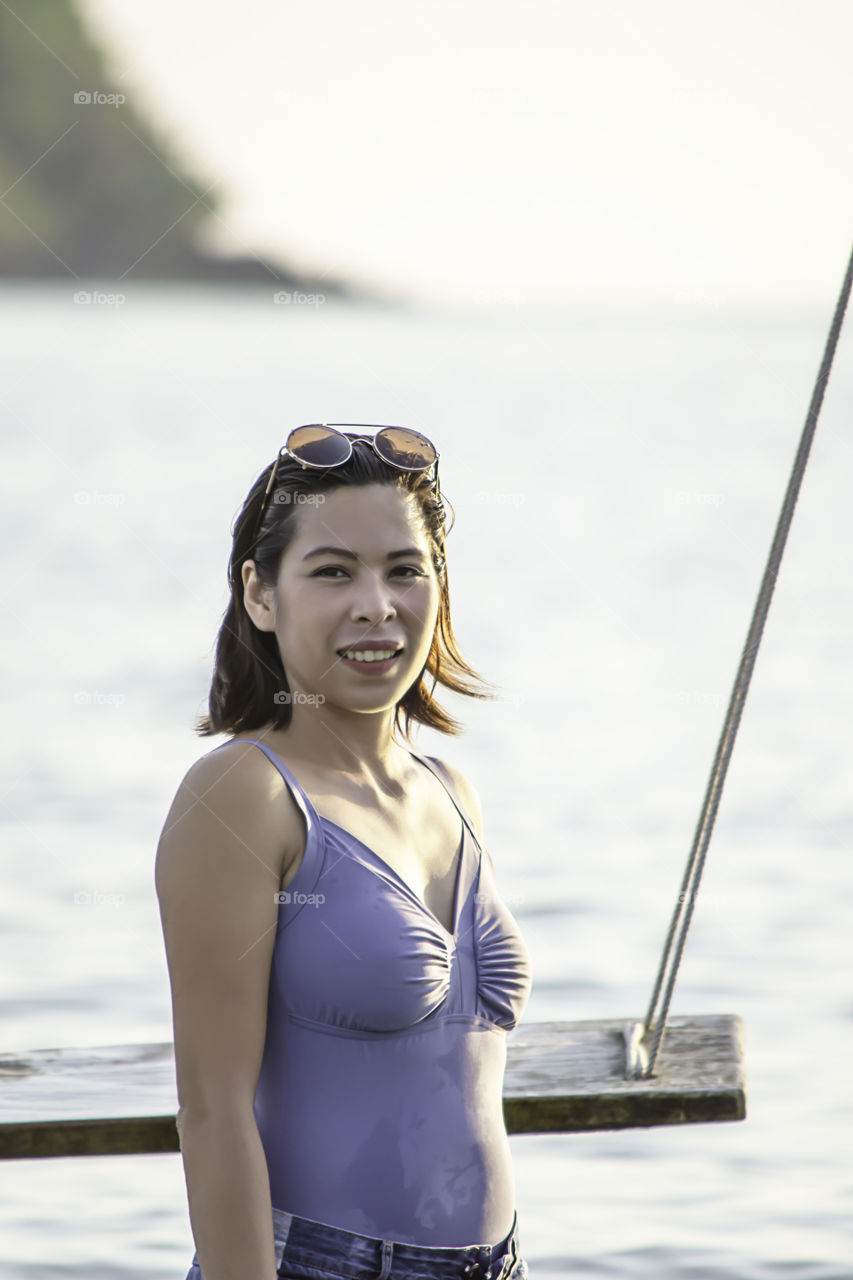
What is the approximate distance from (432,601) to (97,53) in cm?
7818

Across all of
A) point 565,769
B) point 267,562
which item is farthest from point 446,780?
point 565,769

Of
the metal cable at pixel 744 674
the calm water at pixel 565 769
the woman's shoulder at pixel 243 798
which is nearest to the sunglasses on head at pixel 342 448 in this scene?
the woman's shoulder at pixel 243 798

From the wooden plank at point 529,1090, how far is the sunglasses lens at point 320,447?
1110 mm

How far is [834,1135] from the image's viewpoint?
5.31 meters

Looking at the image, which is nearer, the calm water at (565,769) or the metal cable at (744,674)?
the metal cable at (744,674)

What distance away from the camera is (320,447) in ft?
6.89

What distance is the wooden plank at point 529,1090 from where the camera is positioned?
2.69 metres

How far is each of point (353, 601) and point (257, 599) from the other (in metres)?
0.16

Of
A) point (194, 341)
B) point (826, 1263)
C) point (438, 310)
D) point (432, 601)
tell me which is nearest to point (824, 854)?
point (826, 1263)

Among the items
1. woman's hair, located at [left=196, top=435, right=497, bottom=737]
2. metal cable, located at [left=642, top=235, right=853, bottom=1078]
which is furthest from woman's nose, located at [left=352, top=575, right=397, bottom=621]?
metal cable, located at [left=642, top=235, right=853, bottom=1078]

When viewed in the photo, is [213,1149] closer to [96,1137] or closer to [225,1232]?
[225,1232]

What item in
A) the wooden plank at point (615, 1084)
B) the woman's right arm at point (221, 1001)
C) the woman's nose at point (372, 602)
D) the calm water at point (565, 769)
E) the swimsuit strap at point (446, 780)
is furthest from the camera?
the calm water at point (565, 769)

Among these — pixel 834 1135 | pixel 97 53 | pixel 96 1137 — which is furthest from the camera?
pixel 97 53

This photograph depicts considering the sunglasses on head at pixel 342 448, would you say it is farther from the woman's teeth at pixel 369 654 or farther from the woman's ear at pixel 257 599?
the woman's teeth at pixel 369 654
